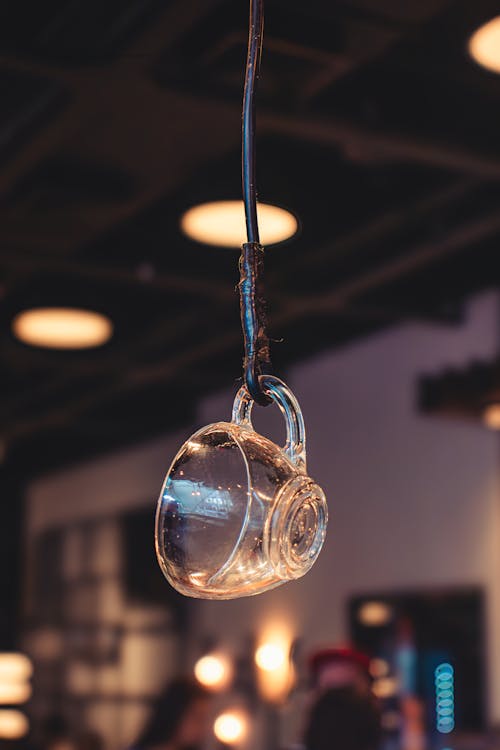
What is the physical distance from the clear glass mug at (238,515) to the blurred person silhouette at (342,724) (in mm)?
1893

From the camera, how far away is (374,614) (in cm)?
570

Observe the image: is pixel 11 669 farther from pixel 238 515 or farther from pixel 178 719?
pixel 238 515

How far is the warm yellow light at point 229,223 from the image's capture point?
3326 millimetres

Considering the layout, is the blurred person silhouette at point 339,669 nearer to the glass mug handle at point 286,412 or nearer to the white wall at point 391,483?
the white wall at point 391,483

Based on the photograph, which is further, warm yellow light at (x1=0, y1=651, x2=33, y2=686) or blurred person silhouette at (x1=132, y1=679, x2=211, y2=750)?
warm yellow light at (x1=0, y1=651, x2=33, y2=686)

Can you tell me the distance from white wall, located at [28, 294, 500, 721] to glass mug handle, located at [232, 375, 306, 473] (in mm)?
4246

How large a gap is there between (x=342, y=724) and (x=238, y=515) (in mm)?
1968

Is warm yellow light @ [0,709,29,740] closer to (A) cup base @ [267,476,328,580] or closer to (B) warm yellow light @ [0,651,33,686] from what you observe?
(B) warm yellow light @ [0,651,33,686]

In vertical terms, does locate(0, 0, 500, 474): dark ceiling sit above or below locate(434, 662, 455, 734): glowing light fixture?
above

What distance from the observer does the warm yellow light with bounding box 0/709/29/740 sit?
8166 mm

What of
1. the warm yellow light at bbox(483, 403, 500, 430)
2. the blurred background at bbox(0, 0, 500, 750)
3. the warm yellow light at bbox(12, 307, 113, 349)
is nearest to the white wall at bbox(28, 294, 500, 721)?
the blurred background at bbox(0, 0, 500, 750)

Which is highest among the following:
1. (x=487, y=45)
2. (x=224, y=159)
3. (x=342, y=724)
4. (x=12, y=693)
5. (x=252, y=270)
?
(x=224, y=159)

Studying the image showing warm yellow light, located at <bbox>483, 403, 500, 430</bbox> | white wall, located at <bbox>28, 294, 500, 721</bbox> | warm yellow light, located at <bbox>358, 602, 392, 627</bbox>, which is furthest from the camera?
warm yellow light, located at <bbox>358, 602, 392, 627</bbox>

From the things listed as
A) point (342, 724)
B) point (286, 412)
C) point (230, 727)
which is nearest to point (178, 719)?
point (230, 727)
